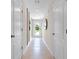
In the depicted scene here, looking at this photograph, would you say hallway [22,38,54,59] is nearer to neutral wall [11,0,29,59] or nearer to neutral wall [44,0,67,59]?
neutral wall [11,0,29,59]

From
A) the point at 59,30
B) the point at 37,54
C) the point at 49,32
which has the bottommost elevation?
the point at 37,54

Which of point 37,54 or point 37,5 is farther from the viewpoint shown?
point 37,5

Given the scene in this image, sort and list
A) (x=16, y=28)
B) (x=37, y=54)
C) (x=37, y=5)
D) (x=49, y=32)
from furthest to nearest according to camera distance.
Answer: (x=37, y=5), (x=49, y=32), (x=37, y=54), (x=16, y=28)

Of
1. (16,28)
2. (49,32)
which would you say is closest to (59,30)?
(16,28)

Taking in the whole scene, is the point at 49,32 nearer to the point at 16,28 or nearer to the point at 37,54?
the point at 37,54

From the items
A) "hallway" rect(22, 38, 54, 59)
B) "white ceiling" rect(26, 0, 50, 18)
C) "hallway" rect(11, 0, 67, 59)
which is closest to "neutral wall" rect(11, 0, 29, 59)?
"hallway" rect(11, 0, 67, 59)

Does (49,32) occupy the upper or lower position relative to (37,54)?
upper

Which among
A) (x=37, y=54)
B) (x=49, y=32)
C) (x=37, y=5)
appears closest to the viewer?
(x=37, y=54)

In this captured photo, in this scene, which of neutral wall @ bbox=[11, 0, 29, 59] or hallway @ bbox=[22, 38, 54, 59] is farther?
hallway @ bbox=[22, 38, 54, 59]
